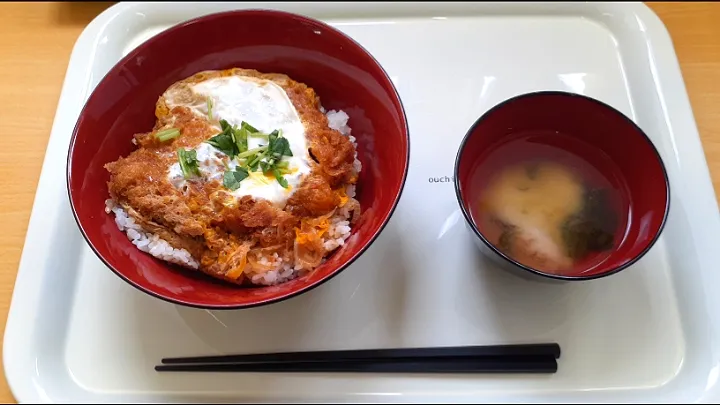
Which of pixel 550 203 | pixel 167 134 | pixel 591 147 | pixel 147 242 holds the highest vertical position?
pixel 591 147

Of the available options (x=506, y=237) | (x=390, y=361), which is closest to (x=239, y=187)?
(x=390, y=361)

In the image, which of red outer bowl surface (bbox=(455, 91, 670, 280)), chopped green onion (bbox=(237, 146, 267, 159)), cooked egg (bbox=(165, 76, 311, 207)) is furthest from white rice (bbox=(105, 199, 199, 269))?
red outer bowl surface (bbox=(455, 91, 670, 280))

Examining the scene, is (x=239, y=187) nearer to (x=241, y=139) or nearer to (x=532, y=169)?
(x=241, y=139)

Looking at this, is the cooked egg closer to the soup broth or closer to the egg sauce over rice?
the egg sauce over rice

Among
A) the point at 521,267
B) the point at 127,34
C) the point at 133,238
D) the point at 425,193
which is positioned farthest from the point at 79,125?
the point at 521,267

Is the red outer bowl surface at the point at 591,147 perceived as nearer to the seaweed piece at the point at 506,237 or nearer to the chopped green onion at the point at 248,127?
the seaweed piece at the point at 506,237

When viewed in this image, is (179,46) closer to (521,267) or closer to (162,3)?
(162,3)
